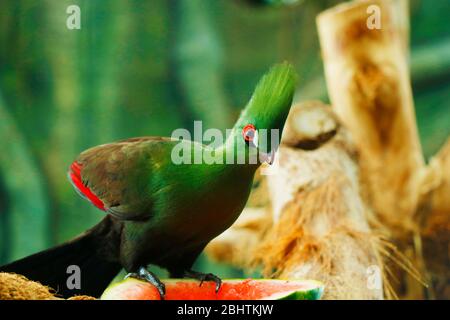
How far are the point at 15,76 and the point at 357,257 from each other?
4.88 ft

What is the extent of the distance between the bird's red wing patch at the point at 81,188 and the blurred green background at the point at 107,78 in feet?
1.25

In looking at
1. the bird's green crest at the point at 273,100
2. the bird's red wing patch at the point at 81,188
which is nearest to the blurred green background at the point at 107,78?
the bird's red wing patch at the point at 81,188

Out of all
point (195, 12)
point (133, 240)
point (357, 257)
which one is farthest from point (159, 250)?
point (195, 12)

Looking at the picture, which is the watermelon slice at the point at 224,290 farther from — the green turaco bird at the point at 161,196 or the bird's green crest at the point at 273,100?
the bird's green crest at the point at 273,100

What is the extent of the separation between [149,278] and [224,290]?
0.93 feet

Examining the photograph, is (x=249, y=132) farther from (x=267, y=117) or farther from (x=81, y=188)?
(x=81, y=188)

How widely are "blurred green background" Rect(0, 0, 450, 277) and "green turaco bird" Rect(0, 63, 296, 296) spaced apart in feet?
1.48

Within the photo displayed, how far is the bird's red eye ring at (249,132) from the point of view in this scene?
5.15ft

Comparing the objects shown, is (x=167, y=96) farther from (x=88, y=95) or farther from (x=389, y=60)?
(x=389, y=60)

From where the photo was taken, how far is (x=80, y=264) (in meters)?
1.77

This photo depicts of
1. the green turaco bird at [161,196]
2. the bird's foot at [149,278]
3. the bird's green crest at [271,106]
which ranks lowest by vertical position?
the bird's foot at [149,278]

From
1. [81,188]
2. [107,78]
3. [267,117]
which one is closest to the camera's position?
[267,117]

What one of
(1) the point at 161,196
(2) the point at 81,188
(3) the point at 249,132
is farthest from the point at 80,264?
(3) the point at 249,132
